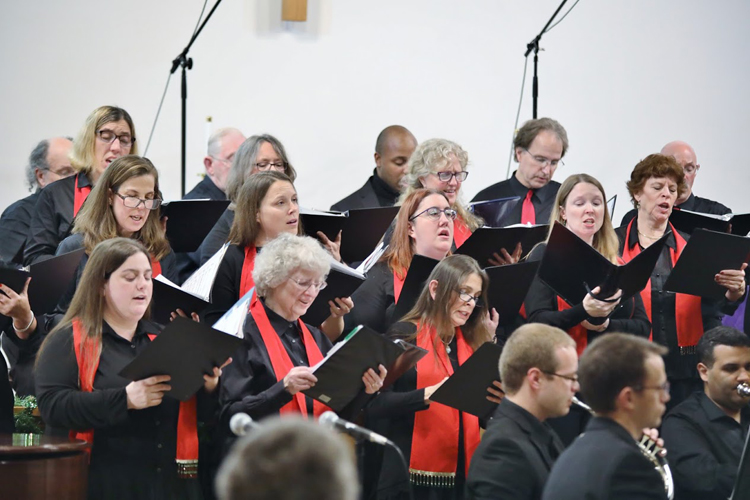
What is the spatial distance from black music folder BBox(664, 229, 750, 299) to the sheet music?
1828mm

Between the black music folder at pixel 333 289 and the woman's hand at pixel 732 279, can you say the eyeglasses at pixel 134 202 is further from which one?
the woman's hand at pixel 732 279

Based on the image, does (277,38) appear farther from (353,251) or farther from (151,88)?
(353,251)

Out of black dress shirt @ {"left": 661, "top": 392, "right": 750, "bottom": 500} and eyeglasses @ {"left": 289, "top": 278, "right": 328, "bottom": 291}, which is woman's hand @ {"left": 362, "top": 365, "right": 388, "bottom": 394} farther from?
black dress shirt @ {"left": 661, "top": 392, "right": 750, "bottom": 500}

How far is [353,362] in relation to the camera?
10.5 feet

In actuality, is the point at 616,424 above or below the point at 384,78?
below

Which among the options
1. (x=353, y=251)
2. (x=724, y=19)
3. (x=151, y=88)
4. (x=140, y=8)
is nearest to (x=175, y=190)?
(x=151, y=88)

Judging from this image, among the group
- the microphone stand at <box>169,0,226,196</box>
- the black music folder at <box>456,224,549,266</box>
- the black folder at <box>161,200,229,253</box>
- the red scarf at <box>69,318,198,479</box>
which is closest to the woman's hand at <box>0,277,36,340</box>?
the red scarf at <box>69,318,198,479</box>

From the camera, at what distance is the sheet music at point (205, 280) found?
140 inches

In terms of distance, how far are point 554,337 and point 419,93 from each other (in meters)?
4.50

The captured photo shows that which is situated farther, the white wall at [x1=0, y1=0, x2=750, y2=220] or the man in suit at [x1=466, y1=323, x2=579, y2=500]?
the white wall at [x1=0, y1=0, x2=750, y2=220]

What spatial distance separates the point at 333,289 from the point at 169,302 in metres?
0.60

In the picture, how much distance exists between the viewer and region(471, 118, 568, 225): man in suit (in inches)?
199

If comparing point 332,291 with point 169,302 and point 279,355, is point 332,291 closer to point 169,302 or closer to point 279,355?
point 279,355

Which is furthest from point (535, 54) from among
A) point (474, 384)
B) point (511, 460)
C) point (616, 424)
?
point (616, 424)
